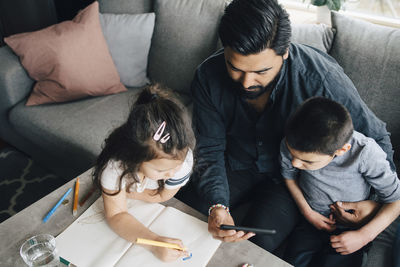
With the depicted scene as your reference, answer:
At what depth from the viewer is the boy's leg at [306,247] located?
3.48ft

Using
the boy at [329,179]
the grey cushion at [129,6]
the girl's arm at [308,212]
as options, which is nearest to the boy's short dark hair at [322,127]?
the boy at [329,179]

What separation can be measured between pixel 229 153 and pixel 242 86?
A: 0.39m

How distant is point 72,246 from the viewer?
0.81m

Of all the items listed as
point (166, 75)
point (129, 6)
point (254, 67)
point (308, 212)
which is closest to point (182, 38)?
point (166, 75)

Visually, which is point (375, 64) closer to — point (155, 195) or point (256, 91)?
point (256, 91)

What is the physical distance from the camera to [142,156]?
0.86 meters

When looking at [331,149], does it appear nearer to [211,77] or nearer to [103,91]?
[211,77]

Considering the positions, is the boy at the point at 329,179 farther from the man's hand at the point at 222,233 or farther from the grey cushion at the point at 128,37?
the grey cushion at the point at 128,37

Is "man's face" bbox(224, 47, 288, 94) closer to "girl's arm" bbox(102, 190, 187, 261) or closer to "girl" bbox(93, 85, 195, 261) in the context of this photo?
"girl" bbox(93, 85, 195, 261)

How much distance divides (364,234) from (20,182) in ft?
6.02

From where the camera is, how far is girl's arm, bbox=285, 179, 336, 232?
1084 millimetres

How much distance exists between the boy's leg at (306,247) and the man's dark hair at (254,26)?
0.66m

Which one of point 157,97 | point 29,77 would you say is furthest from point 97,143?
point 157,97

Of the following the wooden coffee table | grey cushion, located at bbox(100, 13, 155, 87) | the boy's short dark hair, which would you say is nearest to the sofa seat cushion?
grey cushion, located at bbox(100, 13, 155, 87)
